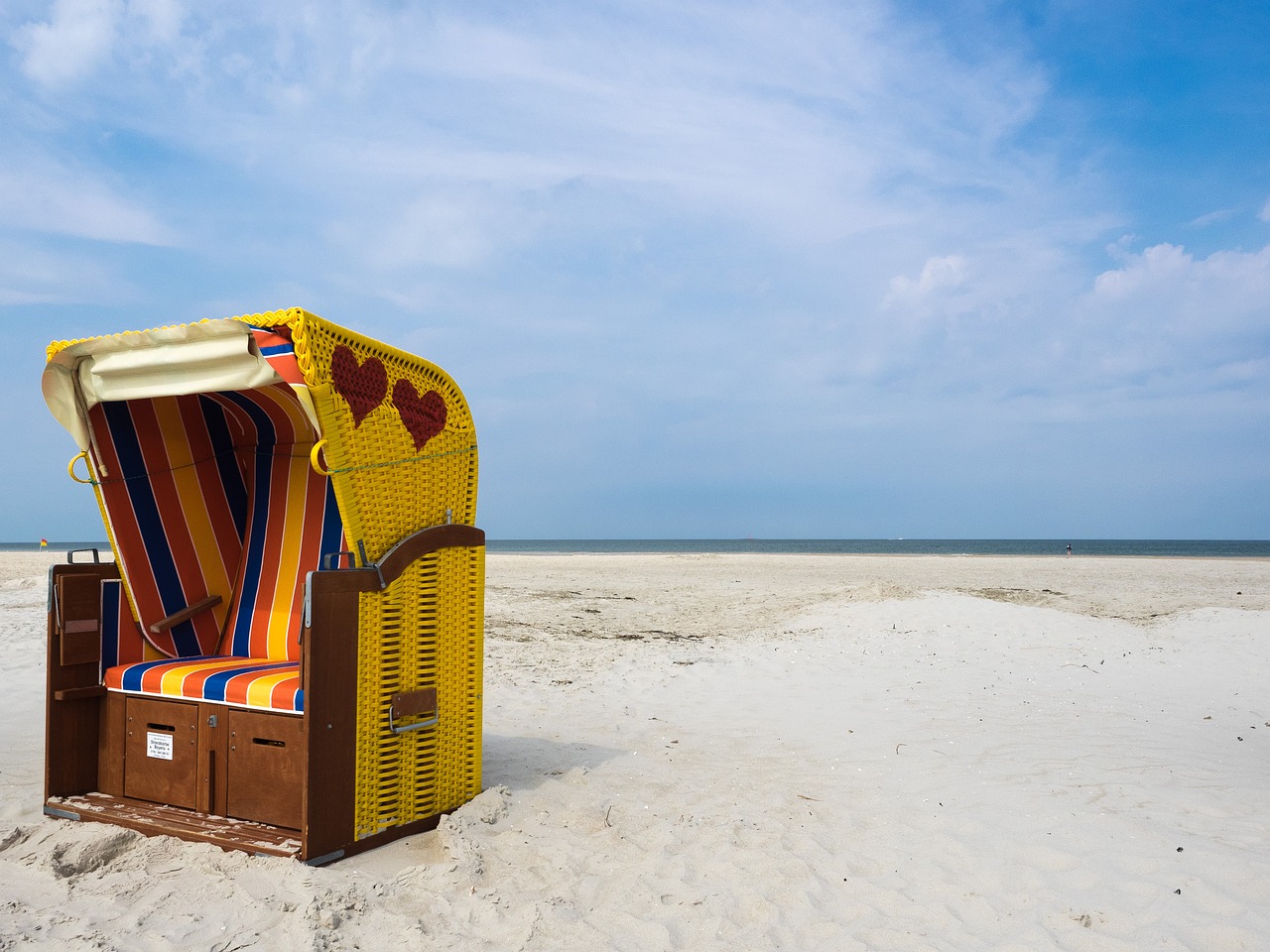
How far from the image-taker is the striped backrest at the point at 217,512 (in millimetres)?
4918

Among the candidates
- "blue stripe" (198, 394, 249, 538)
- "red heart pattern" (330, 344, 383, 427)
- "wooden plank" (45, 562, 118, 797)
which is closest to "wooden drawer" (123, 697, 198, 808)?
"wooden plank" (45, 562, 118, 797)

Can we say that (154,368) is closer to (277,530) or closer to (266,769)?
(277,530)

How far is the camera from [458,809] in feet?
14.4

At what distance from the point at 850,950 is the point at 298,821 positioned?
2.44m

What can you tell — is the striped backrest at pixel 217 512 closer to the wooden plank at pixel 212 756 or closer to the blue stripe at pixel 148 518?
the blue stripe at pixel 148 518

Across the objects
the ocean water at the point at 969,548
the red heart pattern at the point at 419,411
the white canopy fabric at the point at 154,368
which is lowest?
the ocean water at the point at 969,548

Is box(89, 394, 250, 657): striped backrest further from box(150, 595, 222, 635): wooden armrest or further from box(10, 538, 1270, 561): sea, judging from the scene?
box(10, 538, 1270, 561): sea

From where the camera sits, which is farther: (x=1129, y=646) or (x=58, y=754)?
(x=1129, y=646)

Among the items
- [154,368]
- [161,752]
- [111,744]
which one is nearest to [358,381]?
[154,368]

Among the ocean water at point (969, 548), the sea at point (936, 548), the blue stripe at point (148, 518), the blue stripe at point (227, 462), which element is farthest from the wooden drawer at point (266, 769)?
the ocean water at point (969, 548)

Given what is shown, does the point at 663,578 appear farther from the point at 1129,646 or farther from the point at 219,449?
the point at 219,449

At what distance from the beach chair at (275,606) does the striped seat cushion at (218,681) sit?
0.01m

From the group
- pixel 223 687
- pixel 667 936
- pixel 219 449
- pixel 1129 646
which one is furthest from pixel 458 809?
pixel 1129 646

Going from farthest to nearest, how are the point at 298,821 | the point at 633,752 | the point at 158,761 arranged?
the point at 633,752
the point at 158,761
the point at 298,821
